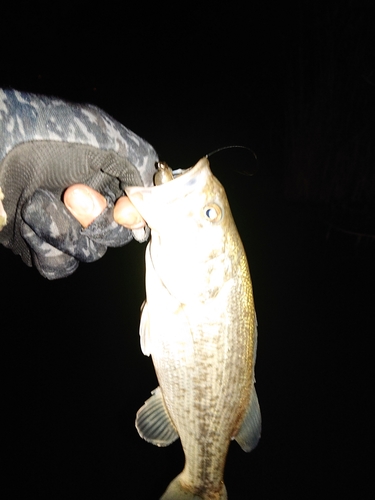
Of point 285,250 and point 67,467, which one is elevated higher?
point 285,250

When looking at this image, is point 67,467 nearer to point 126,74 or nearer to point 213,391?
point 213,391

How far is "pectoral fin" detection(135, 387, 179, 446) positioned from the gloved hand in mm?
956

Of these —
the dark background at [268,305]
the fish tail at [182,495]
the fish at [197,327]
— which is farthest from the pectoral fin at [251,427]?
the dark background at [268,305]

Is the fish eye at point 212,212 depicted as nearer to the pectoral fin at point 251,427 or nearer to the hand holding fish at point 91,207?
the hand holding fish at point 91,207

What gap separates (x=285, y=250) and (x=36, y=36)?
8.79m

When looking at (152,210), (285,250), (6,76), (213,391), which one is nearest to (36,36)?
(6,76)

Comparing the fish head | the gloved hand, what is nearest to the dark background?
the gloved hand

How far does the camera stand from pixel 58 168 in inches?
Result: 55.9

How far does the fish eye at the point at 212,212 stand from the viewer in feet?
→ 4.49

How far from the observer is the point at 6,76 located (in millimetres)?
6676

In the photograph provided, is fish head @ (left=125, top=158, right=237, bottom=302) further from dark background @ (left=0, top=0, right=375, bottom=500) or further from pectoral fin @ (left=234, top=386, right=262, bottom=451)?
dark background @ (left=0, top=0, right=375, bottom=500)

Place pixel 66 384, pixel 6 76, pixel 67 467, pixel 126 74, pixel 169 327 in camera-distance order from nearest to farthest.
Answer: pixel 169 327
pixel 67 467
pixel 66 384
pixel 6 76
pixel 126 74

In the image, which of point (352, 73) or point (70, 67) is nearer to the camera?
point (352, 73)

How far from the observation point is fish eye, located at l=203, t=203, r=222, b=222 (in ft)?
4.49
